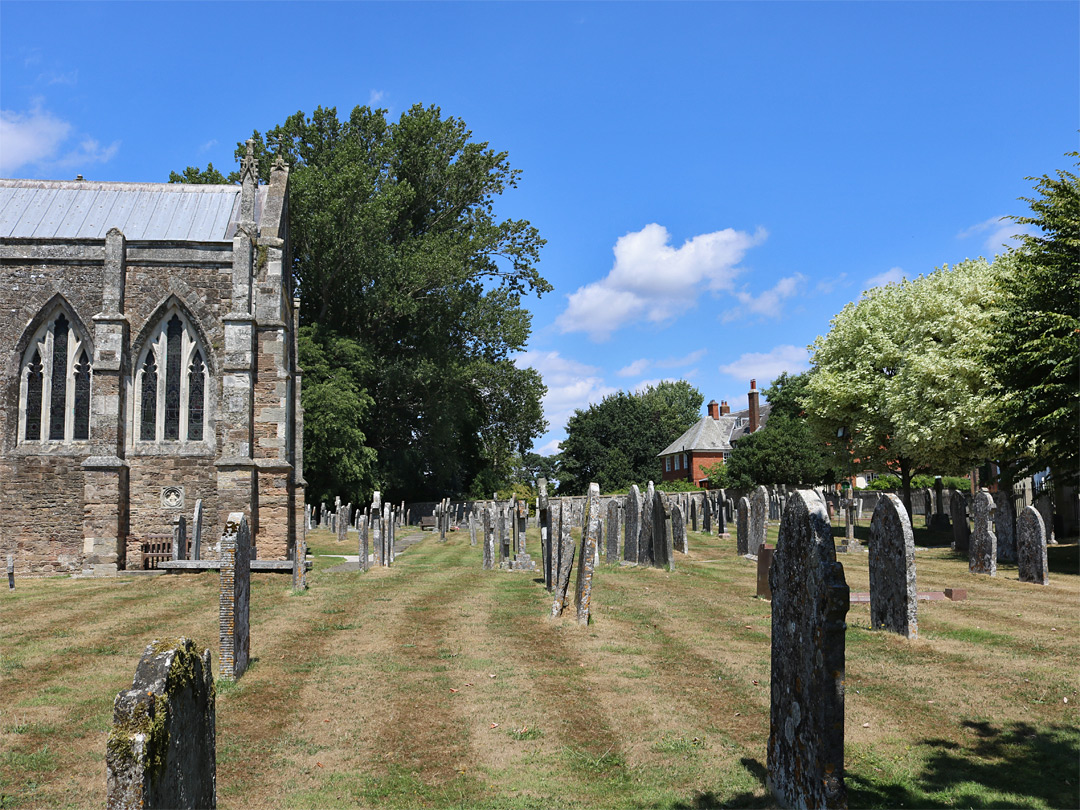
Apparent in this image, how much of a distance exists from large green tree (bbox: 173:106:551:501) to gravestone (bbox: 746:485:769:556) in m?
17.5

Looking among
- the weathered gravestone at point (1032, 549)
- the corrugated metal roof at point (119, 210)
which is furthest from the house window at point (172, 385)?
the weathered gravestone at point (1032, 549)

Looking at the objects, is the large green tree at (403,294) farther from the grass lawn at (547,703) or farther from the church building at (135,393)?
the grass lawn at (547,703)

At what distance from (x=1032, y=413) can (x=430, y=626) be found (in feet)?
40.0

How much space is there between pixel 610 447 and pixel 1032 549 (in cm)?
5119

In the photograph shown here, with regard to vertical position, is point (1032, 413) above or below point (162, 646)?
above

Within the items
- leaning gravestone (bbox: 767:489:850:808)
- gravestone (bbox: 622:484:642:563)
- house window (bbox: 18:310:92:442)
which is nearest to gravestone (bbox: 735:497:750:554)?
gravestone (bbox: 622:484:642:563)

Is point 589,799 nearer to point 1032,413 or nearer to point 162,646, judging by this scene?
point 162,646

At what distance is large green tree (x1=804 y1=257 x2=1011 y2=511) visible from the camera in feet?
78.2

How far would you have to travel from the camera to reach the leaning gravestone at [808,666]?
15.2 ft

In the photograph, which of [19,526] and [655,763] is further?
[19,526]

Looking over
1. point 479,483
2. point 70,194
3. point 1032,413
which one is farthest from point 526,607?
point 479,483

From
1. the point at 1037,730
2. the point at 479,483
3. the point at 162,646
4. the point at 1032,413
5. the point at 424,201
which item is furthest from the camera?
the point at 479,483

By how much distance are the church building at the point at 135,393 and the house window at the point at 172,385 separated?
0.11 ft

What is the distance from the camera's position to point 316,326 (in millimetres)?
35656
